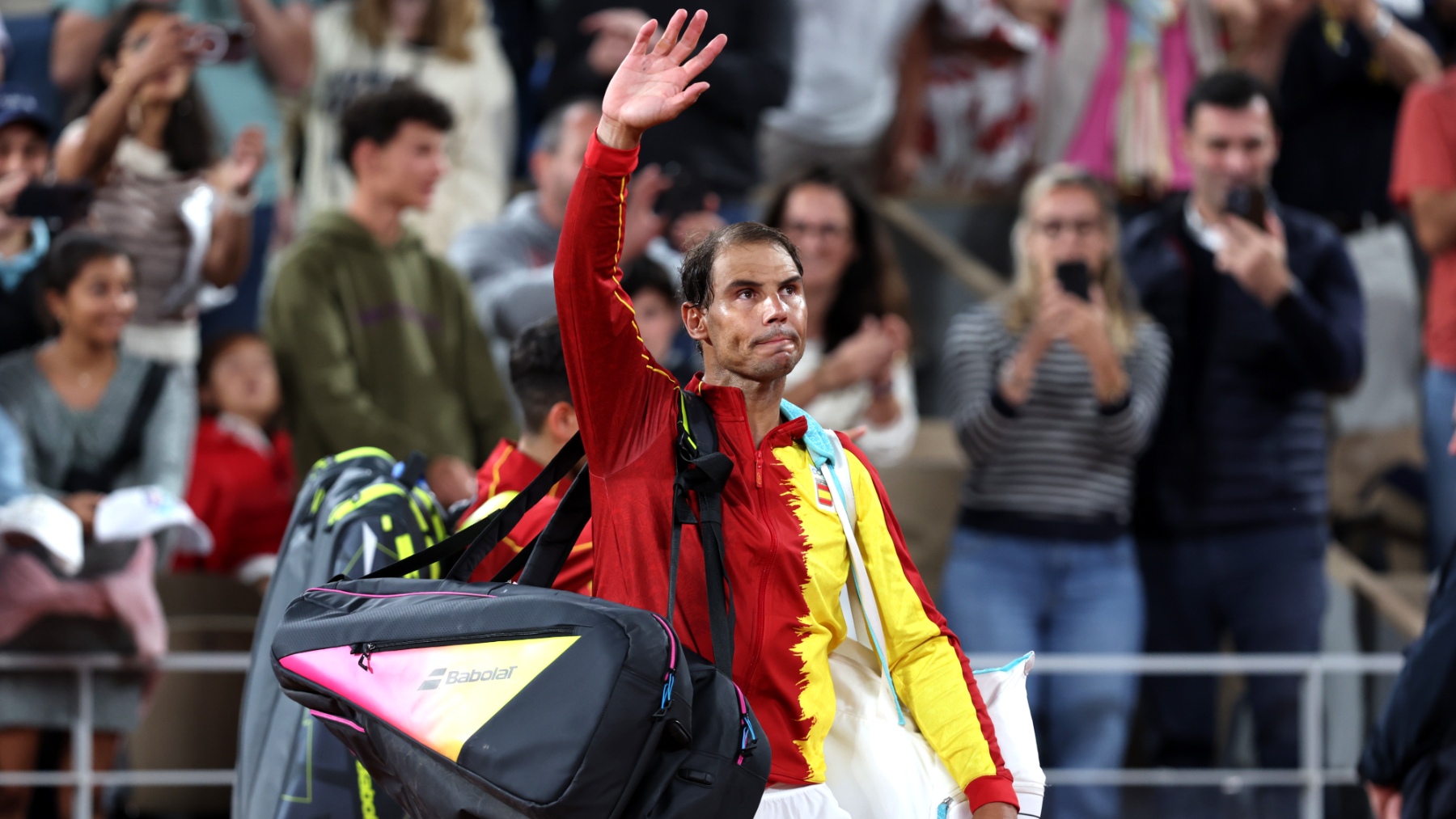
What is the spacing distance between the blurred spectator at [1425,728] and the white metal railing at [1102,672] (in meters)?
1.42

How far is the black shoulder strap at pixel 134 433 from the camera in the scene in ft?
16.5

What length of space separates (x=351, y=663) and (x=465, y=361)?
9.18ft

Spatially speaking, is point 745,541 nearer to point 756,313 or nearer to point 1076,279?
point 756,313

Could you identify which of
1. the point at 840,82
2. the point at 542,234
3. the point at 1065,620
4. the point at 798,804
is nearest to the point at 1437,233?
the point at 1065,620

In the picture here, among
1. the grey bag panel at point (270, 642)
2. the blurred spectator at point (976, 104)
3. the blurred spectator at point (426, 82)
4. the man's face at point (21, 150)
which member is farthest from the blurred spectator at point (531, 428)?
the blurred spectator at point (976, 104)

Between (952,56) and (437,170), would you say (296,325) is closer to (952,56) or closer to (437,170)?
(437,170)

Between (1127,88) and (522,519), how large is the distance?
4.20m

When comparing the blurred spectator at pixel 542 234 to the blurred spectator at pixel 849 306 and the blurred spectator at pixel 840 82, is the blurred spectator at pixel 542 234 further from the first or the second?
the blurred spectator at pixel 840 82

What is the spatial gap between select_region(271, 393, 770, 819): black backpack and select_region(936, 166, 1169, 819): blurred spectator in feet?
8.48

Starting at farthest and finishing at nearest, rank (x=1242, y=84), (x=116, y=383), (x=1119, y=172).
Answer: (x=1119, y=172) < (x=1242, y=84) < (x=116, y=383)

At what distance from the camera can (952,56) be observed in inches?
290

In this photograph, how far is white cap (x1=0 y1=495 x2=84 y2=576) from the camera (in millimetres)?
4566

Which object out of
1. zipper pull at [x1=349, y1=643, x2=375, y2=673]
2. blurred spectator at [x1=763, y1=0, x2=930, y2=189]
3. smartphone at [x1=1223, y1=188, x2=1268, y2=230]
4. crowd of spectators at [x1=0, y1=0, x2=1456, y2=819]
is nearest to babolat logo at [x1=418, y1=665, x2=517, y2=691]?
zipper pull at [x1=349, y1=643, x2=375, y2=673]

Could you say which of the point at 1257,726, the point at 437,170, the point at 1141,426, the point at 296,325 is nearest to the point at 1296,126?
the point at 1141,426
